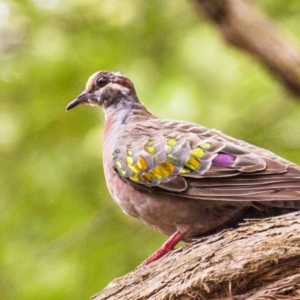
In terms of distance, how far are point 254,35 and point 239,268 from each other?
2.73 m

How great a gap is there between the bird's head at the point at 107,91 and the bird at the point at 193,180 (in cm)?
88

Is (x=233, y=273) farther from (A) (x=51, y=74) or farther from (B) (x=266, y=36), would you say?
(A) (x=51, y=74)

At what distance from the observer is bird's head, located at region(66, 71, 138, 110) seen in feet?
20.1

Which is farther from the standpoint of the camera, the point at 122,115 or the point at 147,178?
the point at 122,115

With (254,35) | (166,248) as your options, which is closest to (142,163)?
(166,248)

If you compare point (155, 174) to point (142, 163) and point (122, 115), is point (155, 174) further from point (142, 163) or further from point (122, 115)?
point (122, 115)

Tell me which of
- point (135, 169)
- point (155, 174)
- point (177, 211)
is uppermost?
point (135, 169)

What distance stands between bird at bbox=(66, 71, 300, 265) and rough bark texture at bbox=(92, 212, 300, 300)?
1.19ft

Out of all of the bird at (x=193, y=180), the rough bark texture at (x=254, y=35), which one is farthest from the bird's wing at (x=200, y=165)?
the rough bark texture at (x=254, y=35)

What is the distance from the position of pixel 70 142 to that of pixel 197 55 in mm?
1382

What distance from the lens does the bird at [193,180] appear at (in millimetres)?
4434

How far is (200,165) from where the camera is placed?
468cm

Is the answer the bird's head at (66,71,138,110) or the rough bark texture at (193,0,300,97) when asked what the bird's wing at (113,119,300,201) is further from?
the rough bark texture at (193,0,300,97)

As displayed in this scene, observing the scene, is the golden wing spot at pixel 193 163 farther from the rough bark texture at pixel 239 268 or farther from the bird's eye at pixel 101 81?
the bird's eye at pixel 101 81
